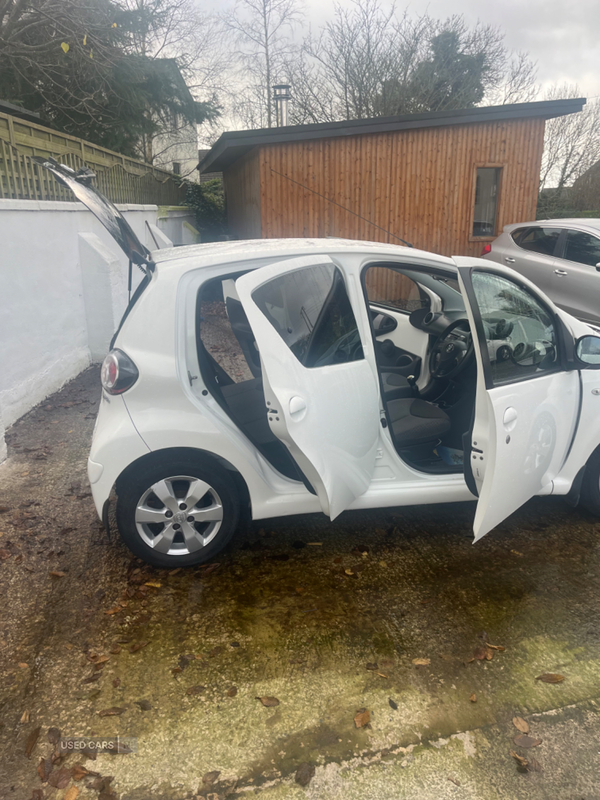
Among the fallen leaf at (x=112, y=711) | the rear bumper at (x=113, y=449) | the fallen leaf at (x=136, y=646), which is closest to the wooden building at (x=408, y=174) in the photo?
the rear bumper at (x=113, y=449)

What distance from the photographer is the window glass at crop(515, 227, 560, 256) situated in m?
8.91

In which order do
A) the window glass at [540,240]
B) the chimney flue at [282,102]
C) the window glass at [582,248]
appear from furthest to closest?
the chimney flue at [282,102], the window glass at [540,240], the window glass at [582,248]

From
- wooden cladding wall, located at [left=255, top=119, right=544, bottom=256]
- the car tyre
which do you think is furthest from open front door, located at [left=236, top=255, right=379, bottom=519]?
wooden cladding wall, located at [left=255, top=119, right=544, bottom=256]

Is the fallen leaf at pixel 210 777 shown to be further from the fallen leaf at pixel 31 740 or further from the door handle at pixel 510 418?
the door handle at pixel 510 418

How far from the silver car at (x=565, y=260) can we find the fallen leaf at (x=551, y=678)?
6.58 metres

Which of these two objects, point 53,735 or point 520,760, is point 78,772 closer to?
point 53,735

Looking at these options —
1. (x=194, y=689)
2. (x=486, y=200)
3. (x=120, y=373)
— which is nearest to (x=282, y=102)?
(x=486, y=200)

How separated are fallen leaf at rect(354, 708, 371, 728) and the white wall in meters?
3.70

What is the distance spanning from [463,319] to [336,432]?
64.0 inches

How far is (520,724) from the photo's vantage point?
2311mm

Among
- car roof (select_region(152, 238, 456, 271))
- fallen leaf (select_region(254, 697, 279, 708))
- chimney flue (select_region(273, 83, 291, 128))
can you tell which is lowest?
fallen leaf (select_region(254, 697, 279, 708))

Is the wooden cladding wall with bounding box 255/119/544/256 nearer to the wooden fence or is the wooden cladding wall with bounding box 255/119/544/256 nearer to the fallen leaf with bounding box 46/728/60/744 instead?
the wooden fence

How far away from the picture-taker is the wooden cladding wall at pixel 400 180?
11266 mm

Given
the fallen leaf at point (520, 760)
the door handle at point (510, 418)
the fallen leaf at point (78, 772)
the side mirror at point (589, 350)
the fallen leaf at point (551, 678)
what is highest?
the side mirror at point (589, 350)
